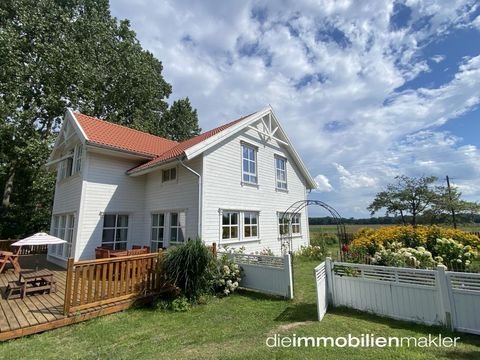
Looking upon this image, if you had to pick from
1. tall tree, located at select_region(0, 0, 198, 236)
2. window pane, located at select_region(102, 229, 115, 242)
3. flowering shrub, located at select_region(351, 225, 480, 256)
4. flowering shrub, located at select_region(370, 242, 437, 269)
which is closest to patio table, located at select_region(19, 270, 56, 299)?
window pane, located at select_region(102, 229, 115, 242)

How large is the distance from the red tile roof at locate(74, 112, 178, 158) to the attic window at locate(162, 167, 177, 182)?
55.2 inches

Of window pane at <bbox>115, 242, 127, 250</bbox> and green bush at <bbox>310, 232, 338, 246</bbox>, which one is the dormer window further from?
green bush at <bbox>310, 232, 338, 246</bbox>

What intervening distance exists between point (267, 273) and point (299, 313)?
6.08 ft

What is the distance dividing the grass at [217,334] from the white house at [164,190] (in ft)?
13.4

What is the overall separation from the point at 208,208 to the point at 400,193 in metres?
26.4

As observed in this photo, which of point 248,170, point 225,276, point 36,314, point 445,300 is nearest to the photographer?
point 445,300

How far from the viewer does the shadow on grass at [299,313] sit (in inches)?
225

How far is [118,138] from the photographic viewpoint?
1242 centimetres

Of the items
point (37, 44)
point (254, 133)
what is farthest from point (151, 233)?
point (37, 44)

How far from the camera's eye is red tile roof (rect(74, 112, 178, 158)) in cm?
1116

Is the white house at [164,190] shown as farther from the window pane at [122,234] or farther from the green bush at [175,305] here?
the green bush at [175,305]

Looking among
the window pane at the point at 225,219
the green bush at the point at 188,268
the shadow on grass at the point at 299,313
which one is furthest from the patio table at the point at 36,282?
the shadow on grass at the point at 299,313

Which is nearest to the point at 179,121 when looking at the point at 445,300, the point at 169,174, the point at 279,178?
the point at 279,178

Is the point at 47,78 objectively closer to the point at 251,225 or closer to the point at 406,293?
the point at 251,225
